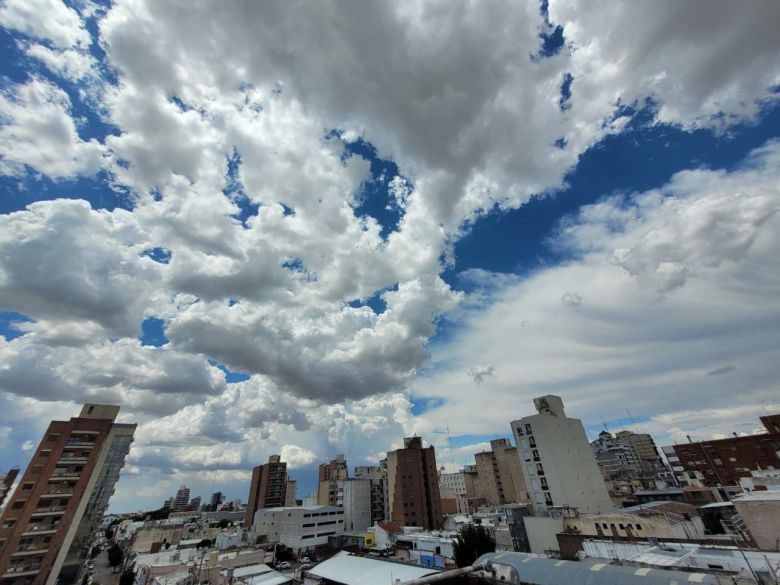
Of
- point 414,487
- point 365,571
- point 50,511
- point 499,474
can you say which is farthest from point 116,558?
point 499,474

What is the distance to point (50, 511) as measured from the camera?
4675cm

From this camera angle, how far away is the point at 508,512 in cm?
5497

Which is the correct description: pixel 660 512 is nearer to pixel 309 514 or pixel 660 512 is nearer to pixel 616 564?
Answer: pixel 616 564

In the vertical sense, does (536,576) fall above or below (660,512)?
below

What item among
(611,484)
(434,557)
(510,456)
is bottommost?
(434,557)

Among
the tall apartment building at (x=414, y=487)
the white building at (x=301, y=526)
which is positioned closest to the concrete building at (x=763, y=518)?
the tall apartment building at (x=414, y=487)

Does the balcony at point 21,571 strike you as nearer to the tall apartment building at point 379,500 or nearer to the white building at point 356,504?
the white building at point 356,504

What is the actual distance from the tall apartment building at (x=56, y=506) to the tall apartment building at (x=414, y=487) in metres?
65.9

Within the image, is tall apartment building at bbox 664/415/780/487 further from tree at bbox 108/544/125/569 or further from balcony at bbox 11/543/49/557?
tree at bbox 108/544/125/569

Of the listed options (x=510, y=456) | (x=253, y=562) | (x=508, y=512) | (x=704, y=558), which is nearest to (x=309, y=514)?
(x=253, y=562)

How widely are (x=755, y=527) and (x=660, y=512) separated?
16.3 meters

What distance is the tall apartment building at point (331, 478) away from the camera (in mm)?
121625

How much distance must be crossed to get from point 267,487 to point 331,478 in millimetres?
30218

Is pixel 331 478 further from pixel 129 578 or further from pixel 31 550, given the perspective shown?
pixel 31 550
